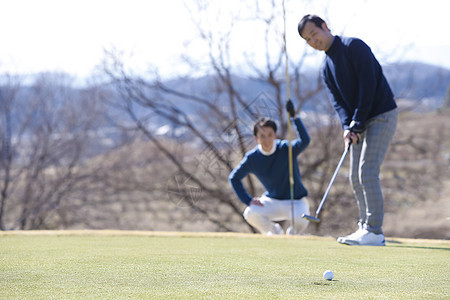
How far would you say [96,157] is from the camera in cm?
1898

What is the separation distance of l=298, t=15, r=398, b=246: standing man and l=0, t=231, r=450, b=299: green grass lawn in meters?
0.25

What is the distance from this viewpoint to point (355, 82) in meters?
4.45

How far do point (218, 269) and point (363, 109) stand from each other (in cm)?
180

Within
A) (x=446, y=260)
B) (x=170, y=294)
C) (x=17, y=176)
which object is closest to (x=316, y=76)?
(x=17, y=176)

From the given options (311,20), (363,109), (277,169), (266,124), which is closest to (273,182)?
(277,169)

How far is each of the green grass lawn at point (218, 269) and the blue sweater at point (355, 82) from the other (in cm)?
91

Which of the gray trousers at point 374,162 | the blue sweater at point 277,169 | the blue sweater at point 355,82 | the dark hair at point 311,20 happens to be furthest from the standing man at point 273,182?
the dark hair at point 311,20

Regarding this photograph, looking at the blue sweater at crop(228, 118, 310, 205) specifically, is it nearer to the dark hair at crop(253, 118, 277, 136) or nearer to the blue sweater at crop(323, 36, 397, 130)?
the dark hair at crop(253, 118, 277, 136)

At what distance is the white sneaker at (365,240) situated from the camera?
13.8 feet

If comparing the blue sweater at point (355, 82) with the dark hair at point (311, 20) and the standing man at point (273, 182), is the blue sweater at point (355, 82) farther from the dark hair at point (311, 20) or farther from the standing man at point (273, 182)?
the standing man at point (273, 182)

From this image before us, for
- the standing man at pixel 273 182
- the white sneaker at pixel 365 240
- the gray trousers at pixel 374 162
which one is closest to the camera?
the white sneaker at pixel 365 240

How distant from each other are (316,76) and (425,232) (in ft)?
13.9

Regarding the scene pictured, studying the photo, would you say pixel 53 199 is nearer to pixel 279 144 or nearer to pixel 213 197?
pixel 213 197

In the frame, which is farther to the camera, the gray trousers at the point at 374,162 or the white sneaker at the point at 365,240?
the gray trousers at the point at 374,162
